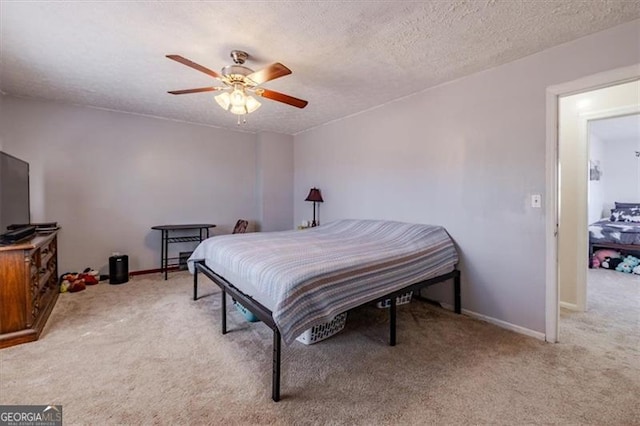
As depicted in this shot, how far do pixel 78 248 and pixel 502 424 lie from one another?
16.1 ft

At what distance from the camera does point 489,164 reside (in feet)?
8.84

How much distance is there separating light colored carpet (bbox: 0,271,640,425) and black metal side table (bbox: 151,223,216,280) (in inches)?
60.8

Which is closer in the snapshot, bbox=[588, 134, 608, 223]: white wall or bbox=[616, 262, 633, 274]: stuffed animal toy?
bbox=[616, 262, 633, 274]: stuffed animal toy

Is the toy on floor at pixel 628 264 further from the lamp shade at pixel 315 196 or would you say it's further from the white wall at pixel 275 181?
the white wall at pixel 275 181

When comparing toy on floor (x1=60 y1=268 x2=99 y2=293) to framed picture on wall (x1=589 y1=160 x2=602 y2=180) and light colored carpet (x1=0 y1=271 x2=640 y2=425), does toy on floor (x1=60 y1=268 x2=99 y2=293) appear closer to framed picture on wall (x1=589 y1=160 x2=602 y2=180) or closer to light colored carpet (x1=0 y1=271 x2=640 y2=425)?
light colored carpet (x1=0 y1=271 x2=640 y2=425)

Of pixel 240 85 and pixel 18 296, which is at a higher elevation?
pixel 240 85

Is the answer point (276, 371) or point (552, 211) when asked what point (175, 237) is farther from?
point (552, 211)

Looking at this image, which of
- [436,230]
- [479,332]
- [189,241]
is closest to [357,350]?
[479,332]

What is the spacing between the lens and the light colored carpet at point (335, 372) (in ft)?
5.11

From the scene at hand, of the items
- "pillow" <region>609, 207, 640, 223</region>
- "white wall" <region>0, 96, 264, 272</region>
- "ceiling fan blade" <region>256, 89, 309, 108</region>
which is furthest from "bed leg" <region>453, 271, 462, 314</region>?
"pillow" <region>609, 207, 640, 223</region>

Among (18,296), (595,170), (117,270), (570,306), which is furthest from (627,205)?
(18,296)

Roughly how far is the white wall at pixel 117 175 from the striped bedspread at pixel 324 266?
1855 millimetres

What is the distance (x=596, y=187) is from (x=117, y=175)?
9.12 m

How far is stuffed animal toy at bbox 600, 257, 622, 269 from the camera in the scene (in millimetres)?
4598
